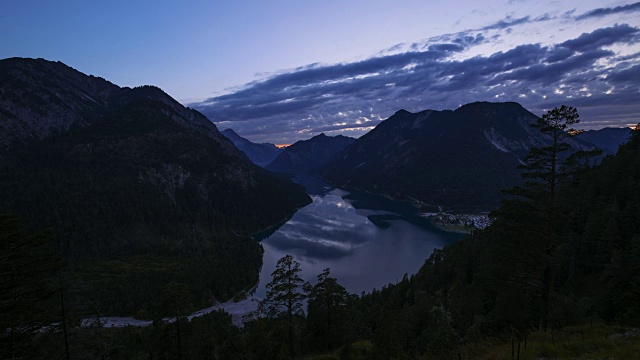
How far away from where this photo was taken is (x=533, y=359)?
1249 centimetres

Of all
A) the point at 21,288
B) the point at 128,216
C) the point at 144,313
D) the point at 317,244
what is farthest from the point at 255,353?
the point at 128,216

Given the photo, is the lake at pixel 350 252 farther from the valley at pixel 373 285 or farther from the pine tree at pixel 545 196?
the pine tree at pixel 545 196

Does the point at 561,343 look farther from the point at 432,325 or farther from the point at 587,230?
the point at 587,230

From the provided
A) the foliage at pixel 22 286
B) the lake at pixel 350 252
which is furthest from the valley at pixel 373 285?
the lake at pixel 350 252

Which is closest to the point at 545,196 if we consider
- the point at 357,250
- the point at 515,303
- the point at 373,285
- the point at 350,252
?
the point at 515,303

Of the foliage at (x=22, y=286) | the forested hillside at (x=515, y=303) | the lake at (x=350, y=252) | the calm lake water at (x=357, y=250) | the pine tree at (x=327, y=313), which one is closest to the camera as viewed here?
the foliage at (x=22, y=286)

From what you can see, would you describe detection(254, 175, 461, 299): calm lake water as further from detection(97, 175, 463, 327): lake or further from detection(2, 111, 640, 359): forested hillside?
detection(2, 111, 640, 359): forested hillside

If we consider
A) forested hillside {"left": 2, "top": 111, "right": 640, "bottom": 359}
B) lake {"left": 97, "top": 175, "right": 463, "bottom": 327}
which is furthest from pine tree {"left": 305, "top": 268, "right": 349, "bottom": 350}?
lake {"left": 97, "top": 175, "right": 463, "bottom": 327}

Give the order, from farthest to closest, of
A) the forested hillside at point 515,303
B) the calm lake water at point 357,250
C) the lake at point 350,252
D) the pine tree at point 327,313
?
the calm lake water at point 357,250, the lake at point 350,252, the pine tree at point 327,313, the forested hillside at point 515,303

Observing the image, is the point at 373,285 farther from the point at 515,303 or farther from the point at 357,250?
the point at 515,303

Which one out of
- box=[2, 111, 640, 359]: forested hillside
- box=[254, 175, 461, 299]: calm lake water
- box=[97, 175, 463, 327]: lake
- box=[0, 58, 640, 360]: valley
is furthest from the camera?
box=[254, 175, 461, 299]: calm lake water

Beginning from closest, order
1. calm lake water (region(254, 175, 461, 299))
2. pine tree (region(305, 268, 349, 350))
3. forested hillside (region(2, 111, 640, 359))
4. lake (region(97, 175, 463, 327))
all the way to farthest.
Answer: forested hillside (region(2, 111, 640, 359)) → pine tree (region(305, 268, 349, 350)) → lake (region(97, 175, 463, 327)) → calm lake water (region(254, 175, 461, 299))

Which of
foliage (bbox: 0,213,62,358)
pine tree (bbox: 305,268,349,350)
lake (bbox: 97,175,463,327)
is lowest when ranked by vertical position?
lake (bbox: 97,175,463,327)

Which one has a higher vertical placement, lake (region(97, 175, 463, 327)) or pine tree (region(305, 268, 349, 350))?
pine tree (region(305, 268, 349, 350))
